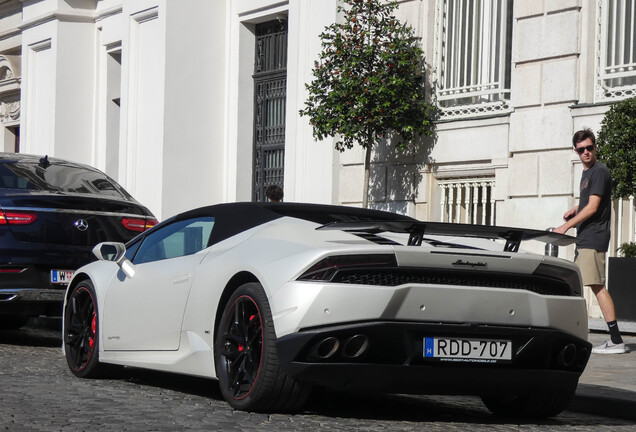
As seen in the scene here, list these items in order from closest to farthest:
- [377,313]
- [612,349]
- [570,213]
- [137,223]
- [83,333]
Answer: [377,313], [83,333], [612,349], [570,213], [137,223]

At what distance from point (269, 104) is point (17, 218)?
11.7m

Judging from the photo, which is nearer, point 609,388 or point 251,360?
point 251,360

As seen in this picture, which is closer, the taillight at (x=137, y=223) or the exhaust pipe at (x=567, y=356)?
the exhaust pipe at (x=567, y=356)

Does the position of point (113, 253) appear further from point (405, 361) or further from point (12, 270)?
point (405, 361)

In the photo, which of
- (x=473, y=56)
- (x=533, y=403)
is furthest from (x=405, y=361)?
(x=473, y=56)

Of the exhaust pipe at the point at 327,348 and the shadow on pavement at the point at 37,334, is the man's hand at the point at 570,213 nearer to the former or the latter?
the shadow on pavement at the point at 37,334

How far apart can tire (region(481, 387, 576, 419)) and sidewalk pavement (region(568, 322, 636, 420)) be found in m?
0.51

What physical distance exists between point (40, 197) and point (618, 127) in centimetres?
585

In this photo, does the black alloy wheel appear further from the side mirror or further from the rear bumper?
the rear bumper

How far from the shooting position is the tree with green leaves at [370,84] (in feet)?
52.1

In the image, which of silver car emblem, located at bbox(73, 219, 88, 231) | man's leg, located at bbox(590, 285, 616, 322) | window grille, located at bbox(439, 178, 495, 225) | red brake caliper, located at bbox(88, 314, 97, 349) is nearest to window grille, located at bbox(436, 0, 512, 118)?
window grille, located at bbox(439, 178, 495, 225)

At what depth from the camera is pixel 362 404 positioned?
24.5ft

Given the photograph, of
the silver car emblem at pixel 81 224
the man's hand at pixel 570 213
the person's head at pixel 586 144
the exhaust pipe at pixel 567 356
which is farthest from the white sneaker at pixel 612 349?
the silver car emblem at pixel 81 224

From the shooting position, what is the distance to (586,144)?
34.7ft
